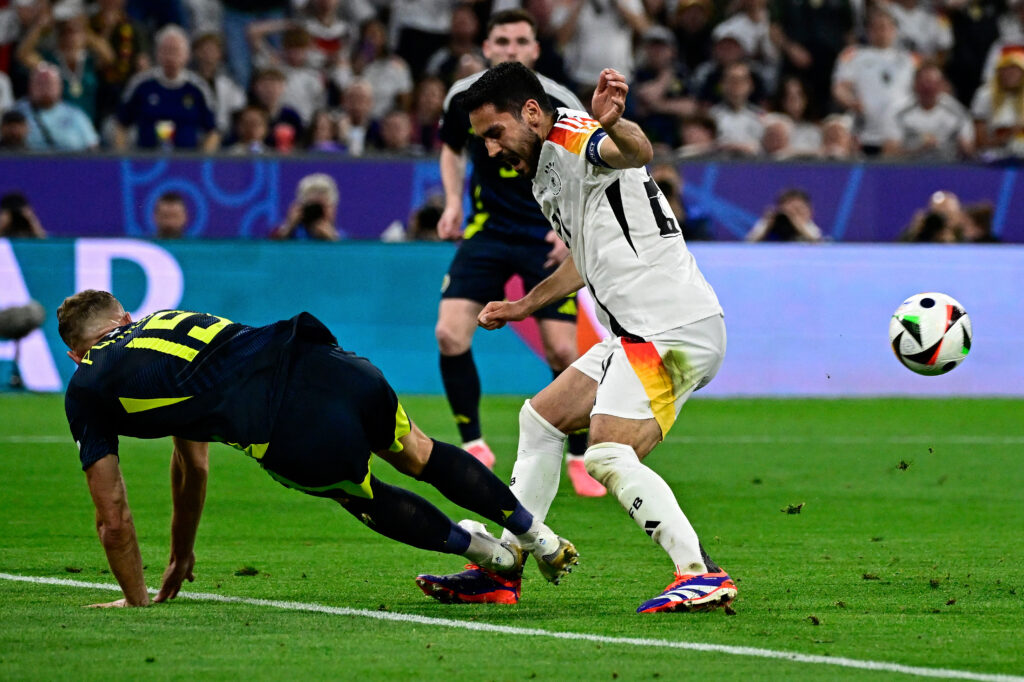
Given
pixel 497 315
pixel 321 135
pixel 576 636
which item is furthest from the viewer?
pixel 321 135

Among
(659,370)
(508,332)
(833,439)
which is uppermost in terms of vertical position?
(659,370)

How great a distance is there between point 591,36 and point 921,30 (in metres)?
4.36

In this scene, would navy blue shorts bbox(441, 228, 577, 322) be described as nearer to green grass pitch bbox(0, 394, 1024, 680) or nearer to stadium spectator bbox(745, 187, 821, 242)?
green grass pitch bbox(0, 394, 1024, 680)

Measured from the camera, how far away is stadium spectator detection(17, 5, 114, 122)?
1655cm

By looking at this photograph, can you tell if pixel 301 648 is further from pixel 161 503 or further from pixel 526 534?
pixel 161 503

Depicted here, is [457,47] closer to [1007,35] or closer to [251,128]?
[251,128]

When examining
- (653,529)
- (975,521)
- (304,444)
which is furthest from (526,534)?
(975,521)

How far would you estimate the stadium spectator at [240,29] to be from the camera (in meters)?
18.2

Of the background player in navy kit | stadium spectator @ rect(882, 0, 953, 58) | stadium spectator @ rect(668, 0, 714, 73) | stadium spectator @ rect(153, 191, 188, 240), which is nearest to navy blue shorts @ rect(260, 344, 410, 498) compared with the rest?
the background player in navy kit

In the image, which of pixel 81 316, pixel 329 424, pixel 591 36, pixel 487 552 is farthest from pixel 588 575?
pixel 591 36

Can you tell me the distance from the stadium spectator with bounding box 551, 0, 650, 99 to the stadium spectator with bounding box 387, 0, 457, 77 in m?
1.29

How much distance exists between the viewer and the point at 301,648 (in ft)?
16.6

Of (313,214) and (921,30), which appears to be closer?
(313,214)

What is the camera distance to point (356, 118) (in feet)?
55.4
